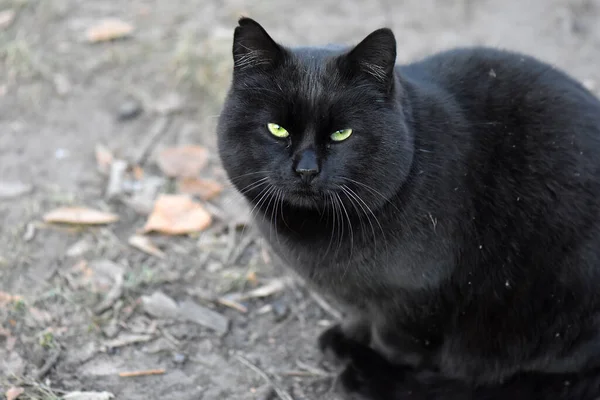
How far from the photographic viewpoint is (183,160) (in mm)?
3332

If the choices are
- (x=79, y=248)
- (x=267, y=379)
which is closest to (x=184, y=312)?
(x=267, y=379)

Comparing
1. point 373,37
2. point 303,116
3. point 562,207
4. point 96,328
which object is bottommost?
point 96,328

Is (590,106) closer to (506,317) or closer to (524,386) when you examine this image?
(506,317)

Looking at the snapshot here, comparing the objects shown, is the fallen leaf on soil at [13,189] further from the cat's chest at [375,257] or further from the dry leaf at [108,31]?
the cat's chest at [375,257]

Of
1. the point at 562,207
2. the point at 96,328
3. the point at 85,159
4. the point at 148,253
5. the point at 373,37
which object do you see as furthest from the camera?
the point at 85,159

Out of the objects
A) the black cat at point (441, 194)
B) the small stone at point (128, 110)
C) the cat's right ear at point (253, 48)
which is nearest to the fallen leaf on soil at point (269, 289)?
the black cat at point (441, 194)

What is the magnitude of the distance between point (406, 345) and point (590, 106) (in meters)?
0.95

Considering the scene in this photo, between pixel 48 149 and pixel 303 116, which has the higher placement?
pixel 303 116

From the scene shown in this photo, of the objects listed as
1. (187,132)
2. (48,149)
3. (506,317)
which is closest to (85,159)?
(48,149)

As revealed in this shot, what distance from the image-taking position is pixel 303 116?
2.01 metres

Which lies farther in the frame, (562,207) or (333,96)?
(562,207)

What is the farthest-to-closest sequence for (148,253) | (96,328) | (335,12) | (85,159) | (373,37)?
(335,12) → (85,159) → (148,253) → (96,328) → (373,37)

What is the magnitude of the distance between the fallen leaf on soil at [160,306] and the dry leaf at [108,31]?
1.79m

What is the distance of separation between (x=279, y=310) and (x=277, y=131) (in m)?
0.95
